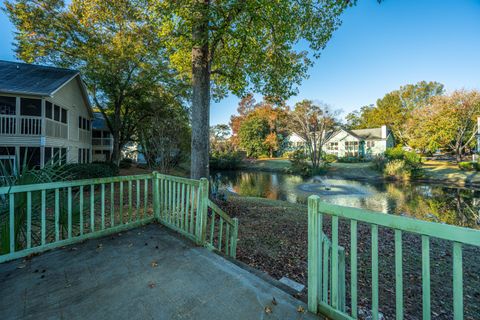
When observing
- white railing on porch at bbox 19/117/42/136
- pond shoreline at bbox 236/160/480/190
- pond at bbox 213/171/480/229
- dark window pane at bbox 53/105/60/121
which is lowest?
pond at bbox 213/171/480/229

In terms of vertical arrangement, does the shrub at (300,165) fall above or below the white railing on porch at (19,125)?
below

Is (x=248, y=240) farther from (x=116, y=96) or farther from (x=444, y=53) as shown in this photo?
(x=444, y=53)

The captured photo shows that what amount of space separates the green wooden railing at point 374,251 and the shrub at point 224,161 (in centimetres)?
2544

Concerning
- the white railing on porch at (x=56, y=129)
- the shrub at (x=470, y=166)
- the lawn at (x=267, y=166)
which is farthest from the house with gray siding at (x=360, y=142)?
the white railing on porch at (x=56, y=129)

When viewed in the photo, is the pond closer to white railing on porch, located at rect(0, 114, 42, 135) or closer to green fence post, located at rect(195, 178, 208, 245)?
green fence post, located at rect(195, 178, 208, 245)

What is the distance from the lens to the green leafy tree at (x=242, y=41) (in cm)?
484

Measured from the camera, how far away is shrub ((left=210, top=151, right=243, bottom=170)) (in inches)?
1074

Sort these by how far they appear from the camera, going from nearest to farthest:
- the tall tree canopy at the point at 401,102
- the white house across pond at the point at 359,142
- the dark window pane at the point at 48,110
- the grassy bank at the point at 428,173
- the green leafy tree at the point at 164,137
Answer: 1. the green leafy tree at the point at 164,137
2. the dark window pane at the point at 48,110
3. the grassy bank at the point at 428,173
4. the white house across pond at the point at 359,142
5. the tall tree canopy at the point at 401,102

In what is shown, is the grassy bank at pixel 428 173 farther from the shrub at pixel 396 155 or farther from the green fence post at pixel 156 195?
the green fence post at pixel 156 195

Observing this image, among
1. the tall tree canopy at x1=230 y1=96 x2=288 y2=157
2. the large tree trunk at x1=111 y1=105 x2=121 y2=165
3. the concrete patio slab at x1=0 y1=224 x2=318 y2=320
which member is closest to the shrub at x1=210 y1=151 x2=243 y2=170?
Answer: the tall tree canopy at x1=230 y1=96 x2=288 y2=157

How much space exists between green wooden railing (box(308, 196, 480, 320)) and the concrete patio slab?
249 millimetres

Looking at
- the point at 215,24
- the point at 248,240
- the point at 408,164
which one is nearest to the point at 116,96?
the point at 215,24

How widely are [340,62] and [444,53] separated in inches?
343

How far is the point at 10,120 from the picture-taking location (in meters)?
9.84
